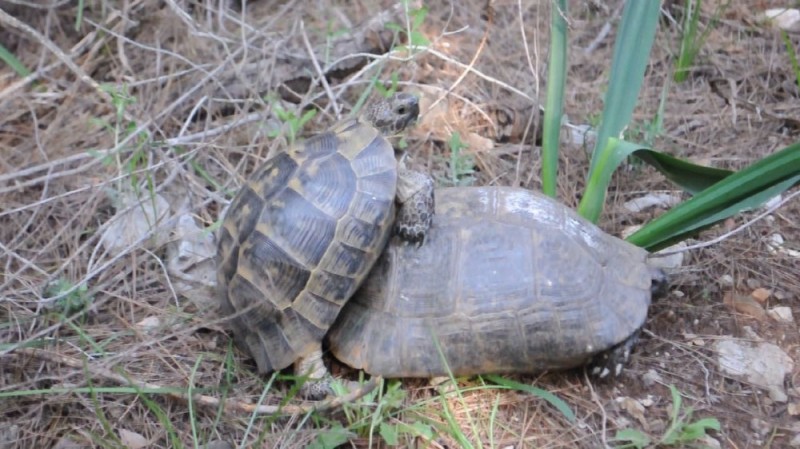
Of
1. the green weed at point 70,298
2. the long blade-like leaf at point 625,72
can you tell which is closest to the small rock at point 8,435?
the green weed at point 70,298

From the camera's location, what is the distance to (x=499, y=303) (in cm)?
246

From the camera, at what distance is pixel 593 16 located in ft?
14.2

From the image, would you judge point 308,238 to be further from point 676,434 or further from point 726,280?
point 726,280

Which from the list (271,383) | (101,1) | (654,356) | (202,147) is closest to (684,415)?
(654,356)

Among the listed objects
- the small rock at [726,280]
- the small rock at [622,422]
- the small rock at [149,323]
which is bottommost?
the small rock at [149,323]

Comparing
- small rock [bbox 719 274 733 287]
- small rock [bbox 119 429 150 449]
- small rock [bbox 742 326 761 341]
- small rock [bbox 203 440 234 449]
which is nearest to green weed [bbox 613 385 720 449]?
small rock [bbox 742 326 761 341]

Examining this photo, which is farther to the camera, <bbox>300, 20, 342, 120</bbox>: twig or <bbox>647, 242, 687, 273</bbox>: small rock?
<bbox>300, 20, 342, 120</bbox>: twig

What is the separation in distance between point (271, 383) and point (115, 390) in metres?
0.51

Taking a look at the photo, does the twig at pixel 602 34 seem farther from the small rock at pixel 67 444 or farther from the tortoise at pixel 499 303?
the small rock at pixel 67 444

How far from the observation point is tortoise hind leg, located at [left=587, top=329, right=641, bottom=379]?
2457 millimetres

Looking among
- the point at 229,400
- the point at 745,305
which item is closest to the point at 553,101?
the point at 745,305

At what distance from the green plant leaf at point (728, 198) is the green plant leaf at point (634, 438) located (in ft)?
2.65

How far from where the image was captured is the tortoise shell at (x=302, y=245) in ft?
7.95

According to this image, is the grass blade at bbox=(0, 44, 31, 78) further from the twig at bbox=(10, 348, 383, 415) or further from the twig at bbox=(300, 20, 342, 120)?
the twig at bbox=(10, 348, 383, 415)
